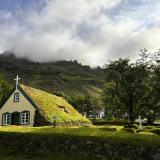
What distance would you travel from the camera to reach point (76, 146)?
27.8 metres

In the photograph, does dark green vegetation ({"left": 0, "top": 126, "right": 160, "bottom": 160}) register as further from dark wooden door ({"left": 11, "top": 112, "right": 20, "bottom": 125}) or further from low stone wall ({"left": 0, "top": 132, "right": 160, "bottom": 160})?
dark wooden door ({"left": 11, "top": 112, "right": 20, "bottom": 125})

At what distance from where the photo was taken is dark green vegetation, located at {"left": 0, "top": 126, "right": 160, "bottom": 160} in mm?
25359

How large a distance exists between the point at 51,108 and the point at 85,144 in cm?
3166

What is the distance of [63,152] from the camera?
28.0 m

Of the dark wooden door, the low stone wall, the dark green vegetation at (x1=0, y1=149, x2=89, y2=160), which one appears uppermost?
the dark wooden door

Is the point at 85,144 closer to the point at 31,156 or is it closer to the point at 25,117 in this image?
the point at 31,156

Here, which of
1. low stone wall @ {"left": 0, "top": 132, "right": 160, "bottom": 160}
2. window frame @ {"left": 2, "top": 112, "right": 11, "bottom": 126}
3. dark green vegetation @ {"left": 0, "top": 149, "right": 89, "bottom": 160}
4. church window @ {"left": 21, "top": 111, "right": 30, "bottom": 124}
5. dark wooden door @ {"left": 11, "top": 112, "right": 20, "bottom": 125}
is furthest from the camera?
window frame @ {"left": 2, "top": 112, "right": 11, "bottom": 126}

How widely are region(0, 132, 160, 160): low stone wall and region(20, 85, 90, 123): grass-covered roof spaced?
23.7m

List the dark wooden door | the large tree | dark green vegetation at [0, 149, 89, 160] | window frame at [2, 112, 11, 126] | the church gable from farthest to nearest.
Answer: the large tree → window frame at [2, 112, 11, 126] → the dark wooden door → the church gable → dark green vegetation at [0, 149, 89, 160]

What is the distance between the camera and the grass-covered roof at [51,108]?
185 feet

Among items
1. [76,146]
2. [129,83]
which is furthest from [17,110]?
[76,146]

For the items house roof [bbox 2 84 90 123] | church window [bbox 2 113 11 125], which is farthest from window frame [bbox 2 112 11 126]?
house roof [bbox 2 84 90 123]

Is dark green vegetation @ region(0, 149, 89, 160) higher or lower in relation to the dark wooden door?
lower

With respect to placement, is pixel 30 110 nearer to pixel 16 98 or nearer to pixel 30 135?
pixel 16 98
